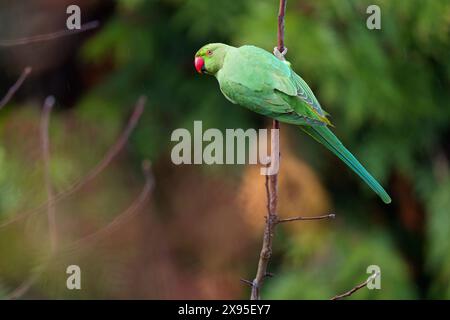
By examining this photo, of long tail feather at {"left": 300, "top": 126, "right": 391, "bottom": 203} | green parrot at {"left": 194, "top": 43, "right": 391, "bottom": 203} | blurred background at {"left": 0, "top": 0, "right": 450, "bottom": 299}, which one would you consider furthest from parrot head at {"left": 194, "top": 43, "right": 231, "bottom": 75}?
blurred background at {"left": 0, "top": 0, "right": 450, "bottom": 299}

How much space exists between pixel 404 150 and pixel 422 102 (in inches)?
7.7

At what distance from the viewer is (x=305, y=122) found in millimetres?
994

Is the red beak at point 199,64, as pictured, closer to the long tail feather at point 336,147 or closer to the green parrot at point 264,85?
the green parrot at point 264,85

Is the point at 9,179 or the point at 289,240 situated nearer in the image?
the point at 9,179

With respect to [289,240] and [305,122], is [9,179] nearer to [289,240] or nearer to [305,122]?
[289,240]

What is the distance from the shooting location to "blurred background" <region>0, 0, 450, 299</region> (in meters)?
2.79

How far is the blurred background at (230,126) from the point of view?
279cm

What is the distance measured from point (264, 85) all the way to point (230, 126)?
196 centimetres

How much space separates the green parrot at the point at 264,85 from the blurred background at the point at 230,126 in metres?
1.61

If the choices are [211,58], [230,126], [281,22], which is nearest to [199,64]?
[211,58]

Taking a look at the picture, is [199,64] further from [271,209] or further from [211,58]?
[271,209]

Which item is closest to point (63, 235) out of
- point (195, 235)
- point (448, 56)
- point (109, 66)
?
point (195, 235)

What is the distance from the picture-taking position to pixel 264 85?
3.18ft

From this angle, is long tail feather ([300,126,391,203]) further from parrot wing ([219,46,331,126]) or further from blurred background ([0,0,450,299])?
blurred background ([0,0,450,299])
